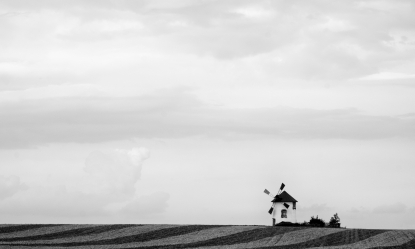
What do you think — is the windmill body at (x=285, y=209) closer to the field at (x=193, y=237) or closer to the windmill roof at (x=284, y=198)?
the windmill roof at (x=284, y=198)

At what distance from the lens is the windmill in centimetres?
5488

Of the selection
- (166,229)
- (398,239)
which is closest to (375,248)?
(398,239)

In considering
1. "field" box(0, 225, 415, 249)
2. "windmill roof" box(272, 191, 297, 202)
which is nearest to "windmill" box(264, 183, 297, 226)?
"windmill roof" box(272, 191, 297, 202)

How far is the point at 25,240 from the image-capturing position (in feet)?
132

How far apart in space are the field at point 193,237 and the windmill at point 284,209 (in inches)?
447

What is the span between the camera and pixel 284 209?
55.1m

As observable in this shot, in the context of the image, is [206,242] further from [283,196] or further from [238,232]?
[283,196]

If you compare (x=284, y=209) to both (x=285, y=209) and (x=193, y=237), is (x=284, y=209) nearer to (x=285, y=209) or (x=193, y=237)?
(x=285, y=209)

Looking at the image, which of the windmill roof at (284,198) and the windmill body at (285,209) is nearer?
the windmill body at (285,209)

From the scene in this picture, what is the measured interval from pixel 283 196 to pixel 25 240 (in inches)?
923

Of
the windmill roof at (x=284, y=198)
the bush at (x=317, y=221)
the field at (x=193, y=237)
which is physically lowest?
the field at (x=193, y=237)

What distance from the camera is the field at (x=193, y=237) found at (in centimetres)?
3678

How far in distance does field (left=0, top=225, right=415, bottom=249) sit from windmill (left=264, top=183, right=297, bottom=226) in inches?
447

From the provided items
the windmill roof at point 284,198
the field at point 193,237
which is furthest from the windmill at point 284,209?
the field at point 193,237
